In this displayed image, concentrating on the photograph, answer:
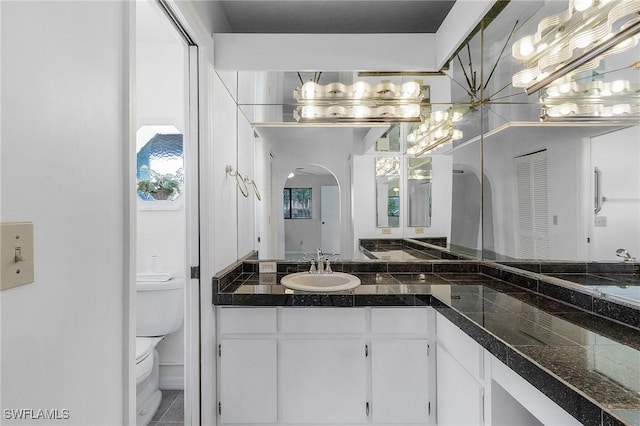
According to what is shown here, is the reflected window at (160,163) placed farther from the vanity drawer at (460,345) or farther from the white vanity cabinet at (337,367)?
the vanity drawer at (460,345)

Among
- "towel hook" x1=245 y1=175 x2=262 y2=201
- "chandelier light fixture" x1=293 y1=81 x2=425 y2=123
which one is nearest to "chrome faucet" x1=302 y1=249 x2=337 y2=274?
"towel hook" x1=245 y1=175 x2=262 y2=201

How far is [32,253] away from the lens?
671 mm

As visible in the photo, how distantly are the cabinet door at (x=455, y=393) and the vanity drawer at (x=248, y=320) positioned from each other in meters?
0.89

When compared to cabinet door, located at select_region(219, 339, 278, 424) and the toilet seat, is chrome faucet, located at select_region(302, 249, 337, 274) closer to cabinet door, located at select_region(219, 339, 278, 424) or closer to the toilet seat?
cabinet door, located at select_region(219, 339, 278, 424)

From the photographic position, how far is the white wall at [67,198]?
0.64 meters

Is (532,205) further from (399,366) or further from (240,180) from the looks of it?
(240,180)

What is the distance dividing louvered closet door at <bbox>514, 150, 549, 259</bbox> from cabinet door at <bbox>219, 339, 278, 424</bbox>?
1.42m

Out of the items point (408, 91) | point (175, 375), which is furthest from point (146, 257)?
point (408, 91)

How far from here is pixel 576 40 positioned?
3.78 ft

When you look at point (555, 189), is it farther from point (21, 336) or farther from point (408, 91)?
point (21, 336)

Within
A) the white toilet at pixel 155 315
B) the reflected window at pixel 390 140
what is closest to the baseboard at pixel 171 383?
the white toilet at pixel 155 315

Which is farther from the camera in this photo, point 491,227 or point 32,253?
point 491,227

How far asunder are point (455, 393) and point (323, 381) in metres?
0.65

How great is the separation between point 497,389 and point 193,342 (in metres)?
1.39
